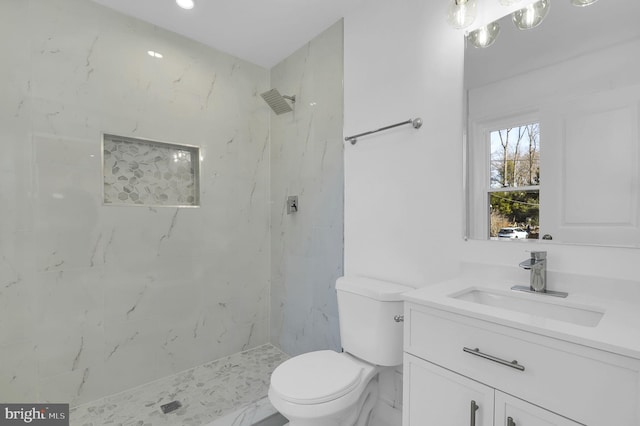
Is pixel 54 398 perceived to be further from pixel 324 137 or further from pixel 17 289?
pixel 324 137

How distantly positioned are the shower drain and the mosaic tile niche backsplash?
1.26m

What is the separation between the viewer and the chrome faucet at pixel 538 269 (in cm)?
114

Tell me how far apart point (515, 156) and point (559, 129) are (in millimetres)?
167

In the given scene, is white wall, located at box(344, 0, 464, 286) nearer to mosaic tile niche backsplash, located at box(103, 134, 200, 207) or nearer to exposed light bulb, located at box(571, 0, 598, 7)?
exposed light bulb, located at box(571, 0, 598, 7)

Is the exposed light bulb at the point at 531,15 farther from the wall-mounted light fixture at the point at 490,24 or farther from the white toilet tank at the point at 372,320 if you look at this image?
the white toilet tank at the point at 372,320

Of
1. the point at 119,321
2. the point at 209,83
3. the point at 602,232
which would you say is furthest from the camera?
the point at 209,83

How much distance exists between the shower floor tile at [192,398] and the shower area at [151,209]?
0.04 meters

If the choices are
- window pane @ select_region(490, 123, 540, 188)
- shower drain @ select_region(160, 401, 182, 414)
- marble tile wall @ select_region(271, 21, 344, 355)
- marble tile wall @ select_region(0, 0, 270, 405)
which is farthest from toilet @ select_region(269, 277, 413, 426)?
marble tile wall @ select_region(0, 0, 270, 405)

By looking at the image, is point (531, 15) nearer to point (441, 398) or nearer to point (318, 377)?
point (441, 398)

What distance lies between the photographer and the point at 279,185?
2.59m

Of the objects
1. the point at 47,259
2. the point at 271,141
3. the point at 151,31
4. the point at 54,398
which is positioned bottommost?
→ the point at 54,398

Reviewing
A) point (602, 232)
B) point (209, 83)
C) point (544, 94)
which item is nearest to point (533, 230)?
point (602, 232)

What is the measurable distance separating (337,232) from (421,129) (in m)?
0.84

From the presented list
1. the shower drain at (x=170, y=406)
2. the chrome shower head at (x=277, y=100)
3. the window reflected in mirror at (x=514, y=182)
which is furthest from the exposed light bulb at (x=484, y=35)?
the shower drain at (x=170, y=406)
